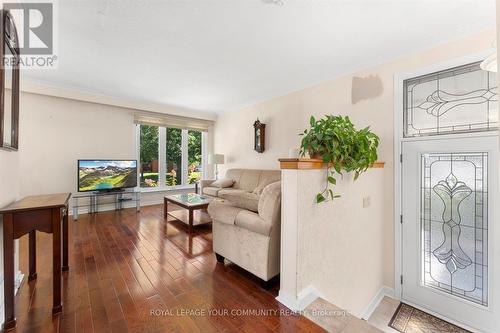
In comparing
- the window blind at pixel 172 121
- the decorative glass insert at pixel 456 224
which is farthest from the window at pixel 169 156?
the decorative glass insert at pixel 456 224

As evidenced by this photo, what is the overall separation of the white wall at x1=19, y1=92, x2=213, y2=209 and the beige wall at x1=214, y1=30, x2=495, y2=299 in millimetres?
3355

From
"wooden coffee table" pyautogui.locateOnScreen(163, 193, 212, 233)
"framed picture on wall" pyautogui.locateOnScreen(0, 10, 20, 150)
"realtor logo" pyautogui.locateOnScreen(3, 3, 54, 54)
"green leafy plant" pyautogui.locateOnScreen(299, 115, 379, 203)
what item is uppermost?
"realtor logo" pyautogui.locateOnScreen(3, 3, 54, 54)

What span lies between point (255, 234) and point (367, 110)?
227cm

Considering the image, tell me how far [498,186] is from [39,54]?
214 inches

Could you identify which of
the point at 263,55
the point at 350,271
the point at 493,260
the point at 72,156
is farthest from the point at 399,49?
the point at 72,156

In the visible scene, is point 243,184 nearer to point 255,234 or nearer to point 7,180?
point 255,234

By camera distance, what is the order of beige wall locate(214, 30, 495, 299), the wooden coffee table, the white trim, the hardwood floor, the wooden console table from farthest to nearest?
1. the white trim
2. the wooden coffee table
3. beige wall locate(214, 30, 495, 299)
4. the hardwood floor
5. the wooden console table

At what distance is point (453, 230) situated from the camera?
7.32ft

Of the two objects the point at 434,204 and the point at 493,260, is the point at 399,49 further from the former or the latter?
the point at 493,260

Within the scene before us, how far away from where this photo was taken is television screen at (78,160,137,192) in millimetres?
4109

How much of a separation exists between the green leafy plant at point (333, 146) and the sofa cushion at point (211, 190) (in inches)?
132

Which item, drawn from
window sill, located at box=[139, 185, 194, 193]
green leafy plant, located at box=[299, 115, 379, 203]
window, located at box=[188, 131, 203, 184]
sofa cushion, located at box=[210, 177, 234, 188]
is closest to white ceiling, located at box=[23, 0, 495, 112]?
green leafy plant, located at box=[299, 115, 379, 203]

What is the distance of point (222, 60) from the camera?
2916 mm

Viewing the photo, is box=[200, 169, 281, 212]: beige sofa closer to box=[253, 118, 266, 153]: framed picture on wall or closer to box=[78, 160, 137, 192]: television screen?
box=[253, 118, 266, 153]: framed picture on wall
